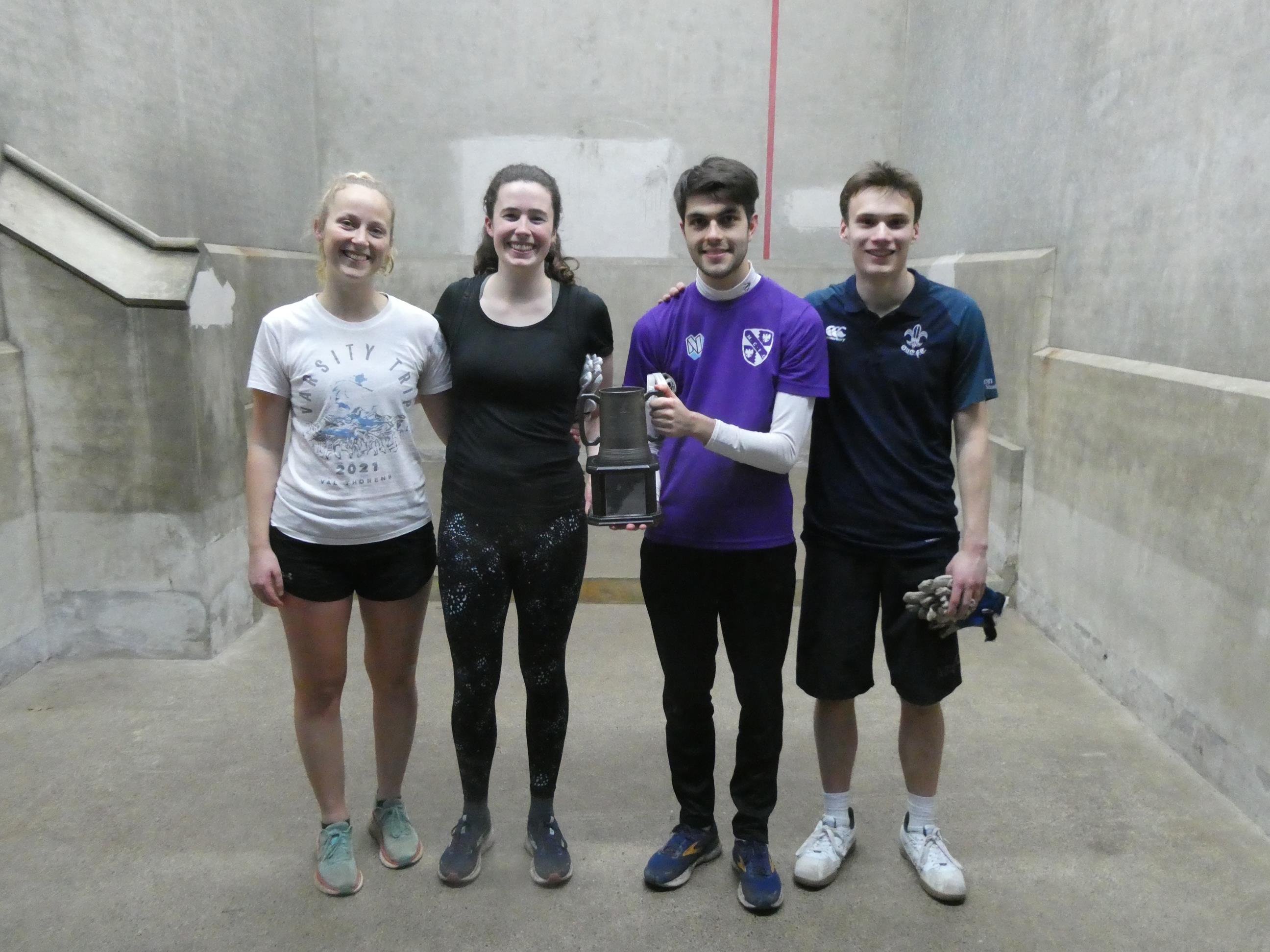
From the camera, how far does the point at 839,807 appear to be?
2.65 meters

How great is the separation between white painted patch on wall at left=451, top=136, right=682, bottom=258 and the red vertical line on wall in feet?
2.29

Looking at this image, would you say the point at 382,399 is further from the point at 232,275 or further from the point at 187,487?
the point at 232,275

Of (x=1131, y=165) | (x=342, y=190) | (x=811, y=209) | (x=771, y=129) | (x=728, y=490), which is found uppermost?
(x=771, y=129)

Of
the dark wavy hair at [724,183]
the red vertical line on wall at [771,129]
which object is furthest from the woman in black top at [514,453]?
the red vertical line on wall at [771,129]

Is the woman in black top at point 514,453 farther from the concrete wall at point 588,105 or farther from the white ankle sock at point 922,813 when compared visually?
the concrete wall at point 588,105

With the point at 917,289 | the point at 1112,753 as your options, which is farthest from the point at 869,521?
the point at 1112,753

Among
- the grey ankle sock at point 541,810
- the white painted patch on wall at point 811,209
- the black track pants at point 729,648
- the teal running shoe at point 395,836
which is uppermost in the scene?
the white painted patch on wall at point 811,209

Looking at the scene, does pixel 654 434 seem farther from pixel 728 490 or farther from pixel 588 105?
pixel 588 105

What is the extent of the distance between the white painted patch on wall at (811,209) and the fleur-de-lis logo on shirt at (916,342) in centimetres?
540

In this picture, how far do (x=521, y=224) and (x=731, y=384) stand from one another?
0.63 meters

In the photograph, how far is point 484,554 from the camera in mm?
2361

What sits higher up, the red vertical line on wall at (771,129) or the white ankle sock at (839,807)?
the red vertical line on wall at (771,129)

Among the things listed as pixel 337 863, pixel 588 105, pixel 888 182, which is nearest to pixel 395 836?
pixel 337 863

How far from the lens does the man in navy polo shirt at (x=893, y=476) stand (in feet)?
7.65
